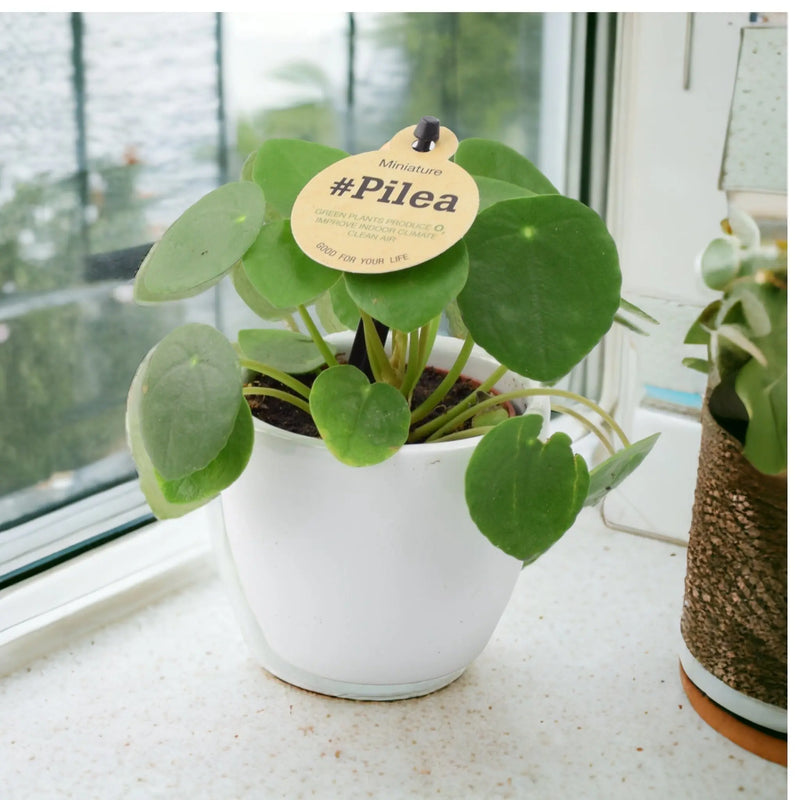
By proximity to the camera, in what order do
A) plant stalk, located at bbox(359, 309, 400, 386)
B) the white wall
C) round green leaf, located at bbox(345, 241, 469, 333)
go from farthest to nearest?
the white wall, plant stalk, located at bbox(359, 309, 400, 386), round green leaf, located at bbox(345, 241, 469, 333)

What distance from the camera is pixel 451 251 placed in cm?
62

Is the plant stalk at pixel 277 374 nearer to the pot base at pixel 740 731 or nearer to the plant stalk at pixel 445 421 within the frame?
the plant stalk at pixel 445 421

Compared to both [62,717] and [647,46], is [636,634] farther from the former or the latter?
[647,46]

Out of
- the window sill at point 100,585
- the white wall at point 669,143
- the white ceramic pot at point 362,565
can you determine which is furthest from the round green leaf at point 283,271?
the white wall at point 669,143

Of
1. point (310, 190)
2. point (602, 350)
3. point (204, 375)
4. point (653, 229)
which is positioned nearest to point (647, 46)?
point (653, 229)

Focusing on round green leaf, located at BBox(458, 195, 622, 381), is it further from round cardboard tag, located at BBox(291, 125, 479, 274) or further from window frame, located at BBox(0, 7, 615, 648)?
window frame, located at BBox(0, 7, 615, 648)

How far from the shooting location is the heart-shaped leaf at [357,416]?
637 mm

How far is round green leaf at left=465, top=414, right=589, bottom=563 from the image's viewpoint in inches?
24.9

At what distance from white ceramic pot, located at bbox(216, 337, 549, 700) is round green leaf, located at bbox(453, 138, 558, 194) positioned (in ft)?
0.54

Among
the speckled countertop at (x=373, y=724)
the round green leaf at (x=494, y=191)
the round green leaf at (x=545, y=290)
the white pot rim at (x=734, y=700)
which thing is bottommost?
the speckled countertop at (x=373, y=724)

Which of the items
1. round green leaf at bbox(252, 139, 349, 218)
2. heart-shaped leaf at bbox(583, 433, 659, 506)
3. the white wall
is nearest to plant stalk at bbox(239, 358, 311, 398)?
round green leaf at bbox(252, 139, 349, 218)

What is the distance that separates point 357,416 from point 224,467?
3.7 inches

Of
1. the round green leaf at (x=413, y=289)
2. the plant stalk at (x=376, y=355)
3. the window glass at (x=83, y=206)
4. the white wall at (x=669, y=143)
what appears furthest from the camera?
the white wall at (x=669, y=143)

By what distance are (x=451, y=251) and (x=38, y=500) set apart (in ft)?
1.68
